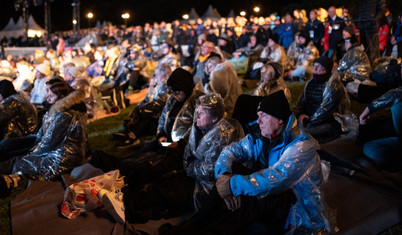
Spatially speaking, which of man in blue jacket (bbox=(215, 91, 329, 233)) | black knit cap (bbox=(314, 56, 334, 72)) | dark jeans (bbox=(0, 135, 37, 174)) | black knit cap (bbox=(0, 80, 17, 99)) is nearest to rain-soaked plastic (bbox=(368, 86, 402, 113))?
black knit cap (bbox=(314, 56, 334, 72))

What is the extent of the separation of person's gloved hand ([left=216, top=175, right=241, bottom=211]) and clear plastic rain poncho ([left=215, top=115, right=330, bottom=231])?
47 millimetres

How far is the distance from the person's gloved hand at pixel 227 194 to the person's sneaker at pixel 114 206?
1.16 m

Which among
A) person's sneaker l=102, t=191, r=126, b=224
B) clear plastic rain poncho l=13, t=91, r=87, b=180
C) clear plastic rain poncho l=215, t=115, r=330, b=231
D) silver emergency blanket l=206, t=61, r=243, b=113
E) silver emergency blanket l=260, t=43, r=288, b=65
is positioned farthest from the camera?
silver emergency blanket l=260, t=43, r=288, b=65

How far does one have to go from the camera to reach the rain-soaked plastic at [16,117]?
228 inches

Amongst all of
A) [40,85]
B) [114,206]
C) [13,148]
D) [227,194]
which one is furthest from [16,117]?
[227,194]

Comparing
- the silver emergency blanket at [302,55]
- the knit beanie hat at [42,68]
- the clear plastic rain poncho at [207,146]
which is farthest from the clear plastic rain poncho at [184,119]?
the silver emergency blanket at [302,55]

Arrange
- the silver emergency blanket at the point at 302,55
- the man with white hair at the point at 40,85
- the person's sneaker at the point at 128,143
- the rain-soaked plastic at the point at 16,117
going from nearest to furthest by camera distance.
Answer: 1. the rain-soaked plastic at the point at 16,117
2. the person's sneaker at the point at 128,143
3. the man with white hair at the point at 40,85
4. the silver emergency blanket at the point at 302,55

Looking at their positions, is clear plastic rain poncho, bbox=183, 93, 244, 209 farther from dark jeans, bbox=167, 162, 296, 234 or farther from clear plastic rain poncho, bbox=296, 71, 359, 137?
clear plastic rain poncho, bbox=296, 71, 359, 137

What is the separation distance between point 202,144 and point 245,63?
25.9 feet

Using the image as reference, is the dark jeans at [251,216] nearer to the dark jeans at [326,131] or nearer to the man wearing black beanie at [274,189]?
the man wearing black beanie at [274,189]

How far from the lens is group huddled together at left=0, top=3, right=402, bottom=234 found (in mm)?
2871

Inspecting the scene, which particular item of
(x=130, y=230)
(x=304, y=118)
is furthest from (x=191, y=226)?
(x=304, y=118)

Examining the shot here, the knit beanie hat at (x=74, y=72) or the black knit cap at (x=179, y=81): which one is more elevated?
the black knit cap at (x=179, y=81)

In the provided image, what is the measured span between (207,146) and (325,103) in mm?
2314
